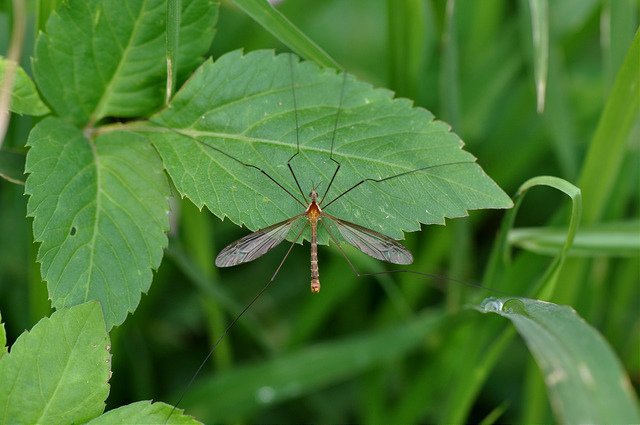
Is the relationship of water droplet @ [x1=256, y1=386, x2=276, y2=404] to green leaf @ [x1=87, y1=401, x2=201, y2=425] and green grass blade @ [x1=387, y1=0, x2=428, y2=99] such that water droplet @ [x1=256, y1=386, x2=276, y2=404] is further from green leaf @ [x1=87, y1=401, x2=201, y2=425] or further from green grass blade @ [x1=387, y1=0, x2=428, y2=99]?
green grass blade @ [x1=387, y1=0, x2=428, y2=99]

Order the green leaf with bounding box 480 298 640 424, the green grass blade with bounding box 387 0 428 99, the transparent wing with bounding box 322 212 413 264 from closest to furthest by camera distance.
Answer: the green leaf with bounding box 480 298 640 424
the transparent wing with bounding box 322 212 413 264
the green grass blade with bounding box 387 0 428 99

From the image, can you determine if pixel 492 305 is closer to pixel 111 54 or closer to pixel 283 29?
pixel 283 29

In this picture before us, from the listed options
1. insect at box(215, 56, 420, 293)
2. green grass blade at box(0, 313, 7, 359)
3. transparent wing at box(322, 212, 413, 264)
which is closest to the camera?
green grass blade at box(0, 313, 7, 359)

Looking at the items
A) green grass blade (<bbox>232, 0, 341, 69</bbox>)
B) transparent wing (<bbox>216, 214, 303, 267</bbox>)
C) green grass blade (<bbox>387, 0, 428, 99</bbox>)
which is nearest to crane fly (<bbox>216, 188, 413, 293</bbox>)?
transparent wing (<bbox>216, 214, 303, 267</bbox>)

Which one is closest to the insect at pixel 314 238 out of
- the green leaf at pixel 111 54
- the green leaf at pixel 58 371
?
the green leaf at pixel 111 54

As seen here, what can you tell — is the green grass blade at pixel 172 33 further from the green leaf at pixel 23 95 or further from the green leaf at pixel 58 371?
the green leaf at pixel 58 371

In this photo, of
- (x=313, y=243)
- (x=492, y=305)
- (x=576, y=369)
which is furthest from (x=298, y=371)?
(x=576, y=369)

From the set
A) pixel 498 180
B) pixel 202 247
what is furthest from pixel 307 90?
pixel 498 180
